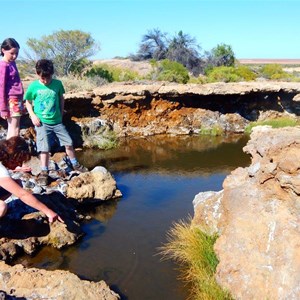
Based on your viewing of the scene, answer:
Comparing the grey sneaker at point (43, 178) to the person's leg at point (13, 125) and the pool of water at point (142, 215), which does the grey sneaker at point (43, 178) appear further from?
the pool of water at point (142, 215)

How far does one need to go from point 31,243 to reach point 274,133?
3247 mm

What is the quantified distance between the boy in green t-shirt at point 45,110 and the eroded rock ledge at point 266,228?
3178mm

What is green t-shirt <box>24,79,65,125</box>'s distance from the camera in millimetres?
6121

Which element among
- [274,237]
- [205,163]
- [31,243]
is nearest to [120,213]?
[31,243]

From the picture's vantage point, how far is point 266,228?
386cm

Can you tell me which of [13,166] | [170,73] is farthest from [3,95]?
[170,73]

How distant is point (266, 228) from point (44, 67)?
393cm

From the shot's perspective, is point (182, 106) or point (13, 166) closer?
point (13, 166)

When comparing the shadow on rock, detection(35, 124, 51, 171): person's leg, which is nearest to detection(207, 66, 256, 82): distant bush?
detection(35, 124, 51, 171): person's leg

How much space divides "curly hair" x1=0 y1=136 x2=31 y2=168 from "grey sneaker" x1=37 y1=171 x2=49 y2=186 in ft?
6.75

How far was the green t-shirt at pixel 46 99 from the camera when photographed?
20.1ft

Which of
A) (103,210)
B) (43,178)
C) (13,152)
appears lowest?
(103,210)

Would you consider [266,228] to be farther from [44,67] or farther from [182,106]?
[182,106]

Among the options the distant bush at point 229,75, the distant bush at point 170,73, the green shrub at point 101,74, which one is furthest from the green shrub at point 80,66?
the distant bush at point 229,75
